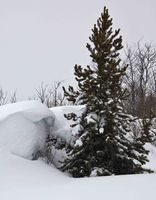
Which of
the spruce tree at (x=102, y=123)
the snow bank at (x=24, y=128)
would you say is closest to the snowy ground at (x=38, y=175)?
the snow bank at (x=24, y=128)

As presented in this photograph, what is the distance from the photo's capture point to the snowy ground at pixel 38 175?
4355 millimetres

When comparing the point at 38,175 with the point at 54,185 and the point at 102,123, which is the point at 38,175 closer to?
the point at 54,185

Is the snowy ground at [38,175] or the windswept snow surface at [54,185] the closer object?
the windswept snow surface at [54,185]

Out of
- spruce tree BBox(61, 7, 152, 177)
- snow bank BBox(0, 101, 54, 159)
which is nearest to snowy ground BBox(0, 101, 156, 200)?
snow bank BBox(0, 101, 54, 159)

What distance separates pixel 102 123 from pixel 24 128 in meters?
1.53

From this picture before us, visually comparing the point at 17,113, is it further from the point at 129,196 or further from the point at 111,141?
the point at 129,196

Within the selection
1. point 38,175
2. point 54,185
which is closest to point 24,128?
point 38,175

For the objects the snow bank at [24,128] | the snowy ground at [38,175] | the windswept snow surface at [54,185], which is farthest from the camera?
the snow bank at [24,128]

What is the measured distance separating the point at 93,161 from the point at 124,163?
636 millimetres

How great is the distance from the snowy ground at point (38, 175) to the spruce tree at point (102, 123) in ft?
1.75

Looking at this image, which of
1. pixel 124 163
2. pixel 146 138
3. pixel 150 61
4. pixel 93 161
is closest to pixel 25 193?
pixel 93 161

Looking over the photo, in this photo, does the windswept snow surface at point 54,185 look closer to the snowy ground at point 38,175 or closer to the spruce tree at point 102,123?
the snowy ground at point 38,175

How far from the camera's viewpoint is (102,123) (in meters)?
6.79

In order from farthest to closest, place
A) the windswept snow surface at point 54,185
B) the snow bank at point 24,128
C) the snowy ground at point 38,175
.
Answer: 1. the snow bank at point 24,128
2. the snowy ground at point 38,175
3. the windswept snow surface at point 54,185
